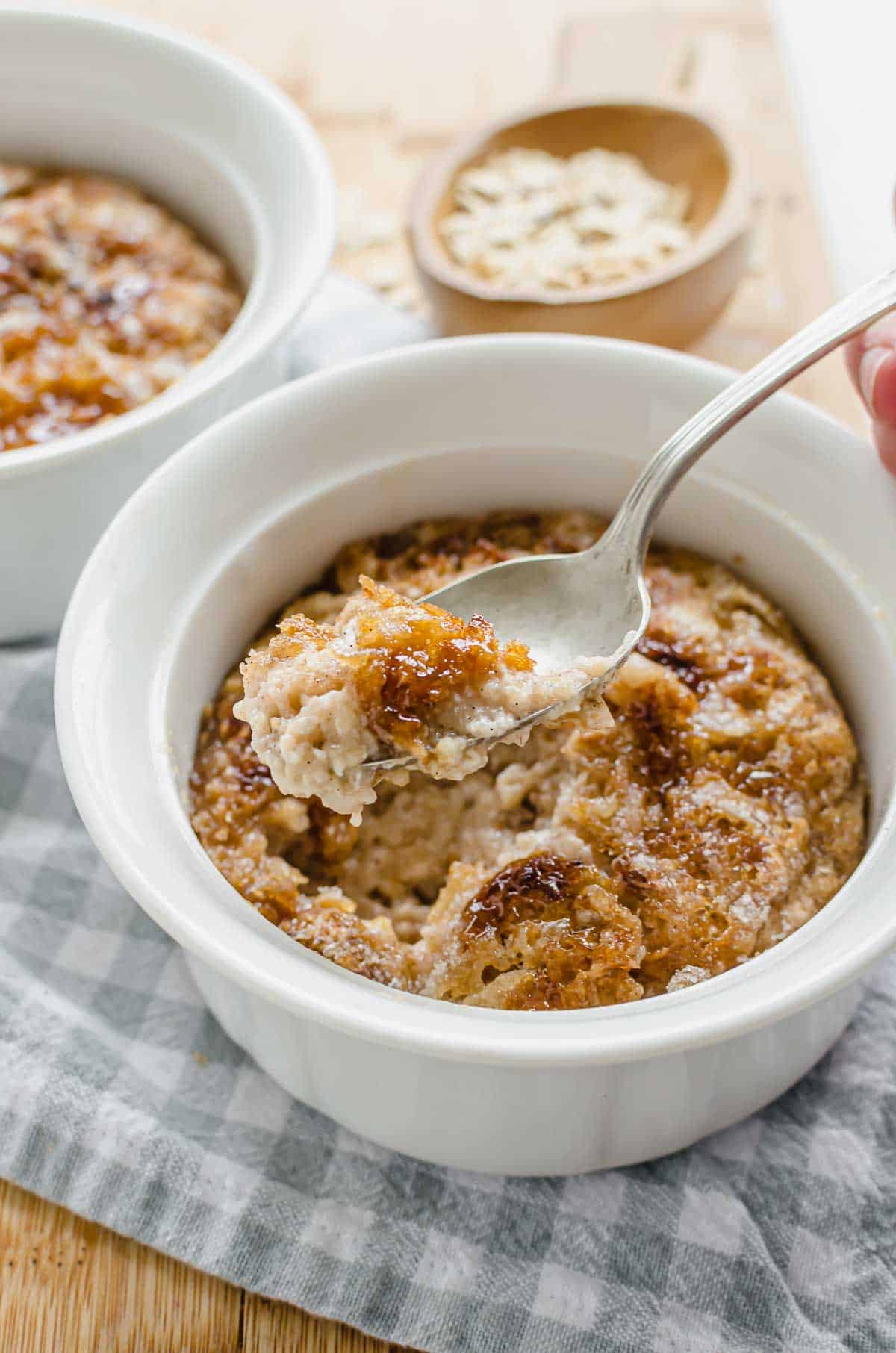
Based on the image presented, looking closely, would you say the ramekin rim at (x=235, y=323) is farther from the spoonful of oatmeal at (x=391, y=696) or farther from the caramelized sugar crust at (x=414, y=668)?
the caramelized sugar crust at (x=414, y=668)

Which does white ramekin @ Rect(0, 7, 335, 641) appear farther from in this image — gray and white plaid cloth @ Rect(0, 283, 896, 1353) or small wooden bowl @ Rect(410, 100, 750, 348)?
gray and white plaid cloth @ Rect(0, 283, 896, 1353)

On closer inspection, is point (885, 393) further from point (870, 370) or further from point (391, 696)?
point (391, 696)

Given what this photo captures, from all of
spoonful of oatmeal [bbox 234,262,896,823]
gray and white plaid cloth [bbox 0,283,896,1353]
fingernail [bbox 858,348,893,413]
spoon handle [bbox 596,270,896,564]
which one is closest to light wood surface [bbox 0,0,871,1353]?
fingernail [bbox 858,348,893,413]

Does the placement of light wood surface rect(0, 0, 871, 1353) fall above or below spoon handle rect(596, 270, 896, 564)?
below

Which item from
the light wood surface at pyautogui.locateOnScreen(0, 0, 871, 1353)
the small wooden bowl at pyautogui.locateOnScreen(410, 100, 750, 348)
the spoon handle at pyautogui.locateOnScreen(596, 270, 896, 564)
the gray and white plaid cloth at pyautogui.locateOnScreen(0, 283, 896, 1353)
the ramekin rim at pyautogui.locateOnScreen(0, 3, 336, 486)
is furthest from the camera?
the light wood surface at pyautogui.locateOnScreen(0, 0, 871, 1353)

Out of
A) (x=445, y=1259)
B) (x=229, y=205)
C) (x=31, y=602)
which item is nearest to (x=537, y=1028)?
(x=445, y=1259)

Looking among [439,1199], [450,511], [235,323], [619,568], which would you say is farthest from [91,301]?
[439,1199]

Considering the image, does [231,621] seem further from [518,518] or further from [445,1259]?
[445,1259]
